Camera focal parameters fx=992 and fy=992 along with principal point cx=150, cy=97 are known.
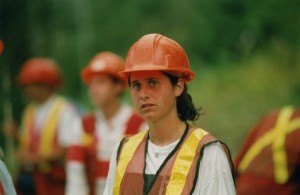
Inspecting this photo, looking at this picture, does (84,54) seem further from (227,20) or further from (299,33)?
(299,33)

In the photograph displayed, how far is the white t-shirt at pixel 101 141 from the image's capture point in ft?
20.0

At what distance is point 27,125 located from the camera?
7887mm

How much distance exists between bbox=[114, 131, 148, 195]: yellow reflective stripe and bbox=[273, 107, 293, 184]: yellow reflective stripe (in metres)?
1.08

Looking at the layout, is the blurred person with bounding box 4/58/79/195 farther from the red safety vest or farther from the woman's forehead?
the woman's forehead

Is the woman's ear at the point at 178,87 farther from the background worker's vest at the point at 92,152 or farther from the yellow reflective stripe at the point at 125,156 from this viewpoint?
the background worker's vest at the point at 92,152

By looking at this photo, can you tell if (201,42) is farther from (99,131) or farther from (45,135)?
(99,131)

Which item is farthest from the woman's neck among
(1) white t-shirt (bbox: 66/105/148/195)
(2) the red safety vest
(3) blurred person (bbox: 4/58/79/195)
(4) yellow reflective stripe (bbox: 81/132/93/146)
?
(2) the red safety vest

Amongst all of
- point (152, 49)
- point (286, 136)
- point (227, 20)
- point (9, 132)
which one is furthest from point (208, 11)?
point (152, 49)

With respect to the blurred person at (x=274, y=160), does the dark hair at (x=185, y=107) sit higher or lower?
higher

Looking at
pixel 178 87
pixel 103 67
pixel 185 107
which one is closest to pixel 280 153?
pixel 185 107

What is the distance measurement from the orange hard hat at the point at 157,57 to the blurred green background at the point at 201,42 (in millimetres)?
3213

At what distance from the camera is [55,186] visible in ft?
24.3

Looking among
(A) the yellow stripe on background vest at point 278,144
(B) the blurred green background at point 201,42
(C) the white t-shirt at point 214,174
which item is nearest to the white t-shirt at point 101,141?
(A) the yellow stripe on background vest at point 278,144

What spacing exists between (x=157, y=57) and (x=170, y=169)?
19.2 inches
